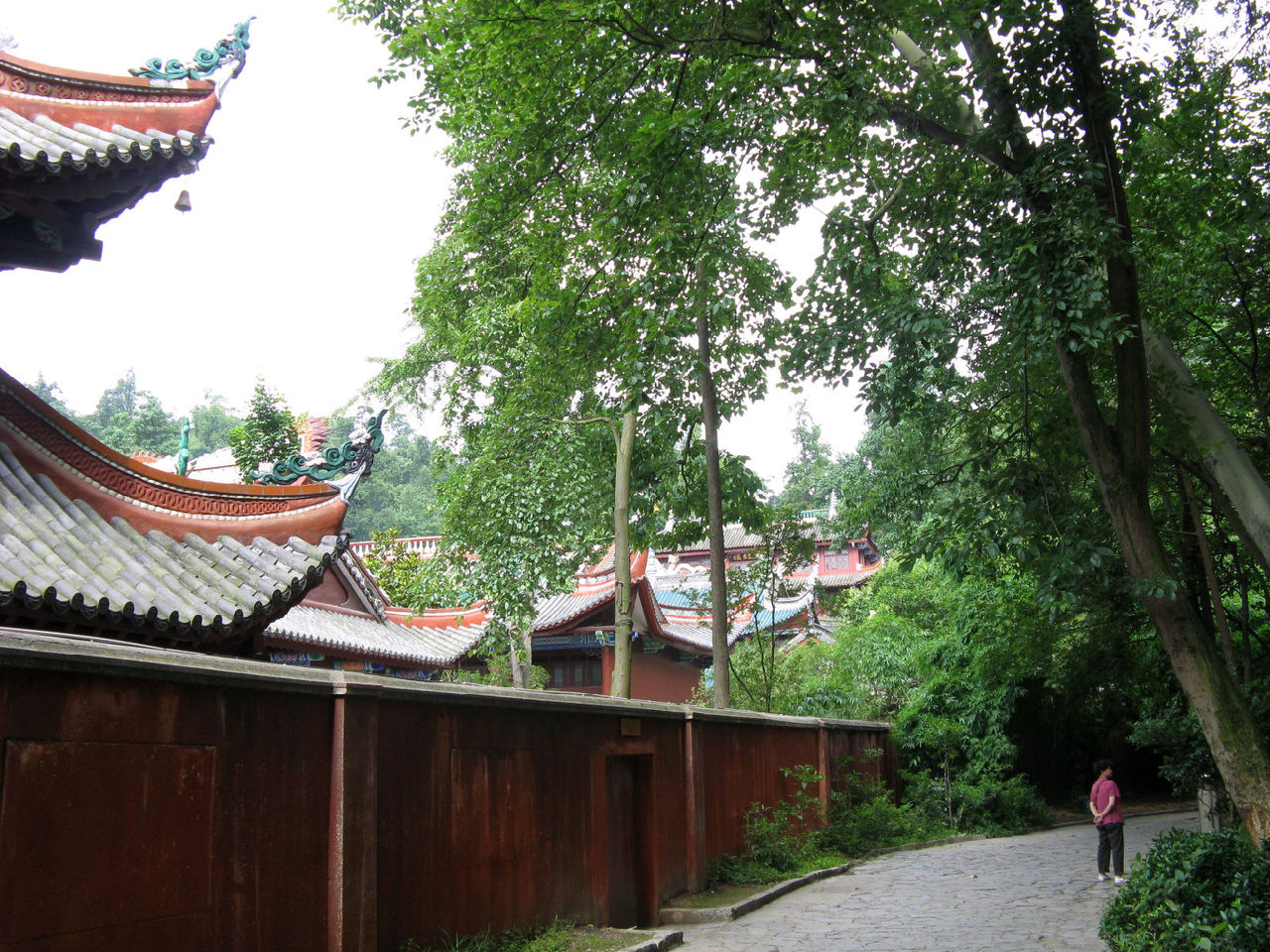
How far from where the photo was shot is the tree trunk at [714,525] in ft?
50.3

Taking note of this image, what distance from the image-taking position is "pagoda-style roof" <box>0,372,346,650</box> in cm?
608

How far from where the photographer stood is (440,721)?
6.60 m

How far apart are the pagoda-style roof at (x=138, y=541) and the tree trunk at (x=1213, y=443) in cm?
759

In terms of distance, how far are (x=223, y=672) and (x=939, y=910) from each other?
25.8ft

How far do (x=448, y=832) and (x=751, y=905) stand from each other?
4.96 meters

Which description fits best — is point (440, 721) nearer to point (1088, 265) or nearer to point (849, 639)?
point (1088, 265)

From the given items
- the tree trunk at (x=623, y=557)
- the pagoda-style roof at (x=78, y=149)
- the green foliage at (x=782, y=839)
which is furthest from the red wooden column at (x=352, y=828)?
the tree trunk at (x=623, y=557)

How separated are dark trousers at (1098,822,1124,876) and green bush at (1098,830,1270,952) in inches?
136

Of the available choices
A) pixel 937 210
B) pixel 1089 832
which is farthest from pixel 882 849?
pixel 937 210

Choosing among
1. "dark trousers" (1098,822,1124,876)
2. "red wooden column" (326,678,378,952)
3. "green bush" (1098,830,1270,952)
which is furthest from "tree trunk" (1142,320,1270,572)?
"red wooden column" (326,678,378,952)

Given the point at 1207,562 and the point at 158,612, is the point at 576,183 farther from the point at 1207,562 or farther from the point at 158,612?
the point at 1207,562

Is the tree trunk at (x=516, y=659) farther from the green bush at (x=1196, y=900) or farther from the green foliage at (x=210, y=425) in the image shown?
the green foliage at (x=210, y=425)

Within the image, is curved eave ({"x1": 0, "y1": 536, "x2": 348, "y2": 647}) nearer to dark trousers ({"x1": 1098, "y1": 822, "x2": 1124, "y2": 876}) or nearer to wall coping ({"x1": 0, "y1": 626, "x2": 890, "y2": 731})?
wall coping ({"x1": 0, "y1": 626, "x2": 890, "y2": 731})

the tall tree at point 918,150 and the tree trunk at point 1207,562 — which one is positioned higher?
the tall tree at point 918,150
